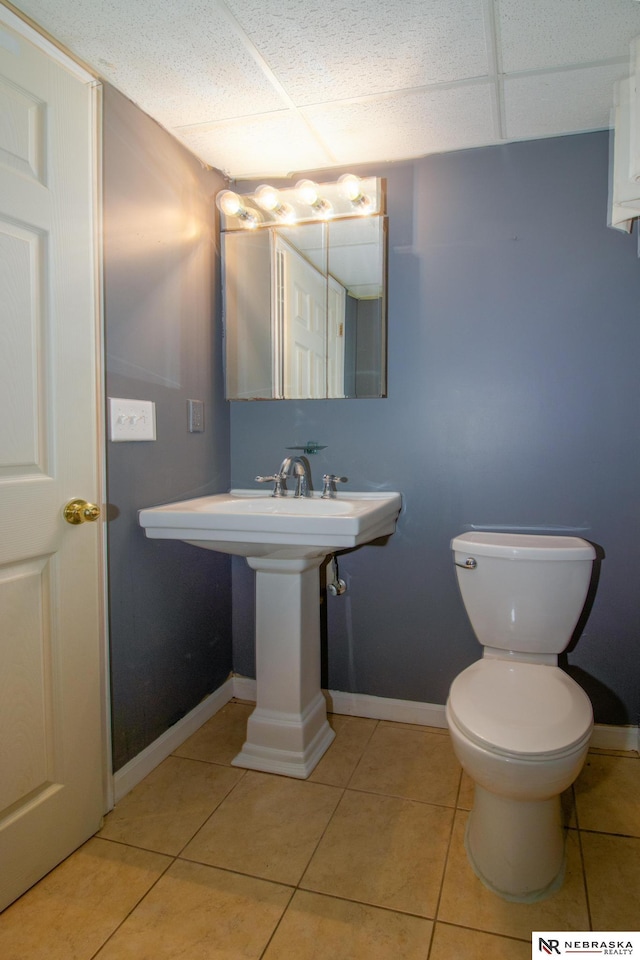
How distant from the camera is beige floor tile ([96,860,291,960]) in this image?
3.85ft

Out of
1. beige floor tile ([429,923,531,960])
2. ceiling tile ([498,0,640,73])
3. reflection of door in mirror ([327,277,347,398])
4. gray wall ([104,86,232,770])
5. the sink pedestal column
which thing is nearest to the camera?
beige floor tile ([429,923,531,960])

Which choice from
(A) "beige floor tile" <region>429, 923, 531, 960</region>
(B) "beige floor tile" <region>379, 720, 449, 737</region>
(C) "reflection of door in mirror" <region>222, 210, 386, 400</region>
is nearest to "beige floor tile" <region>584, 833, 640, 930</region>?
(A) "beige floor tile" <region>429, 923, 531, 960</region>

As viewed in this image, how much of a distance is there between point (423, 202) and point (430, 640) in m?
1.55

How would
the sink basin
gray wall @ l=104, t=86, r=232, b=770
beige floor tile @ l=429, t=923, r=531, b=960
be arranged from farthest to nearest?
gray wall @ l=104, t=86, r=232, b=770 < the sink basin < beige floor tile @ l=429, t=923, r=531, b=960

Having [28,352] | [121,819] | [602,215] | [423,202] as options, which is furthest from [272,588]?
[602,215]

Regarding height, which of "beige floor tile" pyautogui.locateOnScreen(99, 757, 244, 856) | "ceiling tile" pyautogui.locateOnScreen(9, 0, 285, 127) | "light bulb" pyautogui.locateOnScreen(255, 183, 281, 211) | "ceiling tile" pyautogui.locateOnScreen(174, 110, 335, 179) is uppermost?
"ceiling tile" pyautogui.locateOnScreen(174, 110, 335, 179)

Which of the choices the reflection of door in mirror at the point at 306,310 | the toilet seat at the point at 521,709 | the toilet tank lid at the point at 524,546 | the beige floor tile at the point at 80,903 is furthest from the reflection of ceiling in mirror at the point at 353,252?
the beige floor tile at the point at 80,903

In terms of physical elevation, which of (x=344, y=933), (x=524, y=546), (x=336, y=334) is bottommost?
(x=344, y=933)

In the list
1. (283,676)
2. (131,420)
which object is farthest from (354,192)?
(283,676)

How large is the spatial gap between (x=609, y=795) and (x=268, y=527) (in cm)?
129

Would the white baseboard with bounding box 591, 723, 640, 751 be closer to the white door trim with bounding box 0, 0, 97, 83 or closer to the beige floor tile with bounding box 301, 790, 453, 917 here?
the beige floor tile with bounding box 301, 790, 453, 917

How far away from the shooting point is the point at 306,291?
81.0 inches

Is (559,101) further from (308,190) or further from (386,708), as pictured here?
(386,708)

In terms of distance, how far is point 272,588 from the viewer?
1.83 metres
